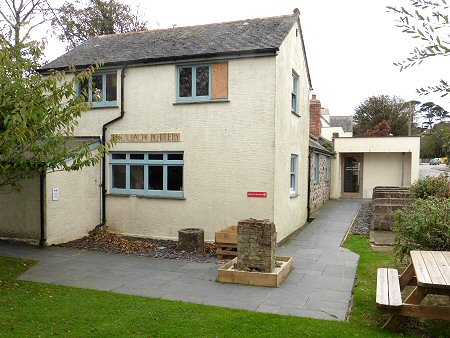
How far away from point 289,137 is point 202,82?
133 inches

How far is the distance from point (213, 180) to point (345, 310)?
6.18 m

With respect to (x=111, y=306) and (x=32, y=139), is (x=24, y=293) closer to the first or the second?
(x=111, y=306)

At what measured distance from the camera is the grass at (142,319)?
5.39 metres

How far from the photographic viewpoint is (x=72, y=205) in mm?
11953

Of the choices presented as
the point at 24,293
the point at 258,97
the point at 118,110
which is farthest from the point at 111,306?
the point at 118,110

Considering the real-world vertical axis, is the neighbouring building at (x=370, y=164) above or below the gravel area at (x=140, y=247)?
above

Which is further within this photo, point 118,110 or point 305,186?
point 305,186

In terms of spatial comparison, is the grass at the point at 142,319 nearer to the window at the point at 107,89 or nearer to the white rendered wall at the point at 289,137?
the white rendered wall at the point at 289,137

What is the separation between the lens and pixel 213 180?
11859 mm

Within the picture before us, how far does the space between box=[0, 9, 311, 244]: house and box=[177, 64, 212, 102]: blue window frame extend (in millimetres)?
30

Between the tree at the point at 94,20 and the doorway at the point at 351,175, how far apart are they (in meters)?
16.9

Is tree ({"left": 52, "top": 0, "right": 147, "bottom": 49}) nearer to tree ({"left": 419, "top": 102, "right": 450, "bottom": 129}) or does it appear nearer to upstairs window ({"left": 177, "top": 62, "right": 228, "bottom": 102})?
upstairs window ({"left": 177, "top": 62, "right": 228, "bottom": 102})

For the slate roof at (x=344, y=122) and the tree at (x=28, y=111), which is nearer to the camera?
the tree at (x=28, y=111)

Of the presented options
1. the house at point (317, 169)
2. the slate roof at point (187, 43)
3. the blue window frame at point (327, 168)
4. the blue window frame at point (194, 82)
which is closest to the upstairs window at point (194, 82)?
the blue window frame at point (194, 82)
